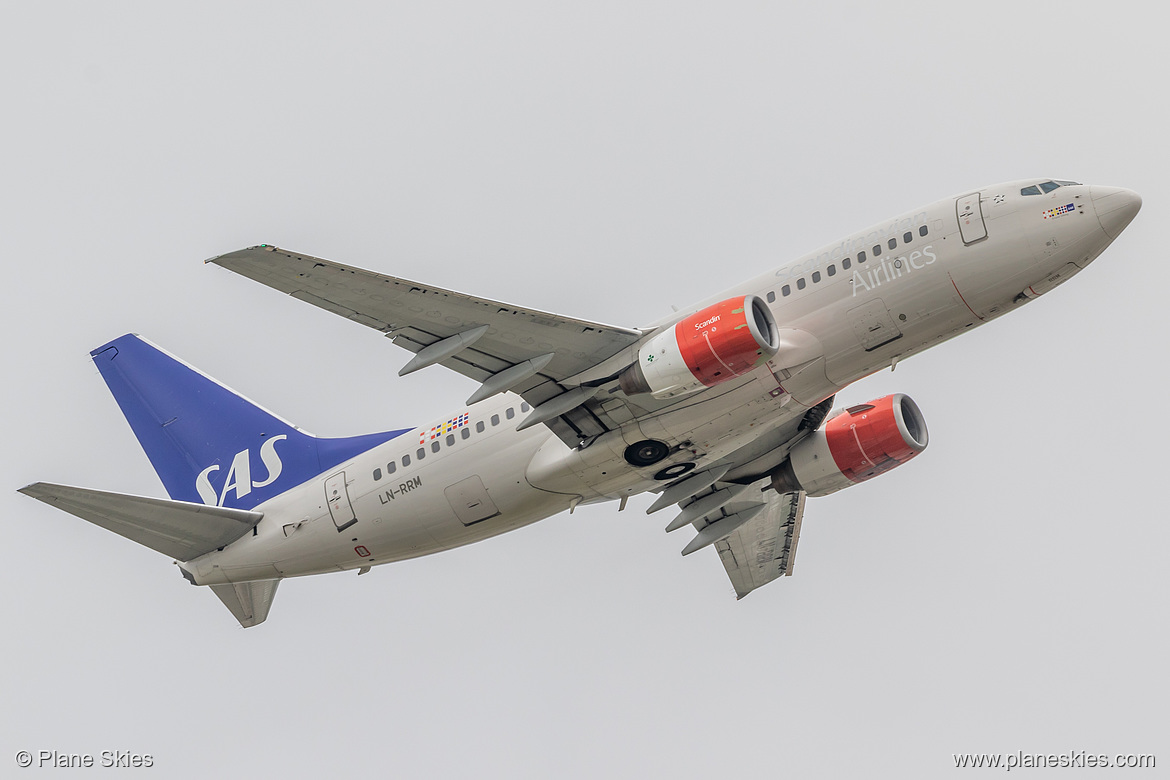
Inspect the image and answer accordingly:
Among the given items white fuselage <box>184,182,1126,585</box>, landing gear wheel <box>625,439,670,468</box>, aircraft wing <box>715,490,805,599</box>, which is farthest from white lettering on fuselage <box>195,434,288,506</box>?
aircraft wing <box>715,490,805,599</box>

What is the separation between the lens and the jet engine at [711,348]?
29.6 metres

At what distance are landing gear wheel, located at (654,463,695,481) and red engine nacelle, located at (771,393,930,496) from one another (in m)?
5.34

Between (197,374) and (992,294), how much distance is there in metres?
25.3

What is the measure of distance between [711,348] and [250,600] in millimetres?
17925

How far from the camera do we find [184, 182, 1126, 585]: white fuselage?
102ft

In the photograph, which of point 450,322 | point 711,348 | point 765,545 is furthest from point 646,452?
point 765,545

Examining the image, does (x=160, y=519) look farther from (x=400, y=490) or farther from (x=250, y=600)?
(x=400, y=490)

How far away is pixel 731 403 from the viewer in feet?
105

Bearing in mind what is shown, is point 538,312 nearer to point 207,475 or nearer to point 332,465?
point 332,465

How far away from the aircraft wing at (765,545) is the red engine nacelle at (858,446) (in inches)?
133

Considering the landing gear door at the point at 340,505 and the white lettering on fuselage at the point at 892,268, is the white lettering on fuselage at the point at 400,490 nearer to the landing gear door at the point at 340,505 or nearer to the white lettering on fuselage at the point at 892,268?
the landing gear door at the point at 340,505

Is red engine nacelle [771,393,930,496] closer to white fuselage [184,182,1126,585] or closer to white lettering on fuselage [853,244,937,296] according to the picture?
white fuselage [184,182,1126,585]

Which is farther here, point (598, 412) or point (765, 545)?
point (765, 545)

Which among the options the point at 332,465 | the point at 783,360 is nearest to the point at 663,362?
the point at 783,360
